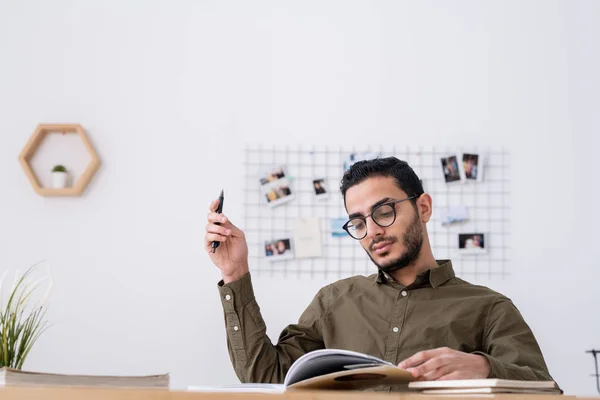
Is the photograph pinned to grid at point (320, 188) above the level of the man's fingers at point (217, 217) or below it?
above

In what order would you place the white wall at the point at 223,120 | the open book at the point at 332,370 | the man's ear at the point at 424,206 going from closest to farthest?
the open book at the point at 332,370 → the man's ear at the point at 424,206 → the white wall at the point at 223,120

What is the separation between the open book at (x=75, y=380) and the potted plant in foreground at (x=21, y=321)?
161cm

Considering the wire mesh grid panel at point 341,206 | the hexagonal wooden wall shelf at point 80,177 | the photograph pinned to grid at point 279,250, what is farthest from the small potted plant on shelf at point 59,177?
the photograph pinned to grid at point 279,250

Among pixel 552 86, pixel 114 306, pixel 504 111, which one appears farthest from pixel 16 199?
pixel 552 86

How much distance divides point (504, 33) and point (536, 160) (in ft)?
1.67

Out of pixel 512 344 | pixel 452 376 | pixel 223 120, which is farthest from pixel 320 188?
pixel 452 376

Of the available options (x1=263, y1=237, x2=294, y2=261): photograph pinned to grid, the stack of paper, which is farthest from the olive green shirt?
(x1=263, y1=237, x2=294, y2=261): photograph pinned to grid

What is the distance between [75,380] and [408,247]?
1.17 m

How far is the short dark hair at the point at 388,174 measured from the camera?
1.98 m

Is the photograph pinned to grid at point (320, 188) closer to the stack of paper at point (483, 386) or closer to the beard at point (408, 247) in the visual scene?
the beard at point (408, 247)

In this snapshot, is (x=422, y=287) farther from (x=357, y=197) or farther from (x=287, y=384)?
(x=287, y=384)

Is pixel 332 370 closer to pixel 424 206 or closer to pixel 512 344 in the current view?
pixel 512 344

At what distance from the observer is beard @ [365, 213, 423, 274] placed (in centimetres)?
191

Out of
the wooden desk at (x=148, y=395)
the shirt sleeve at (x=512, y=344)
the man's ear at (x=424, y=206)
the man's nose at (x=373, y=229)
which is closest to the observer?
the wooden desk at (x=148, y=395)
